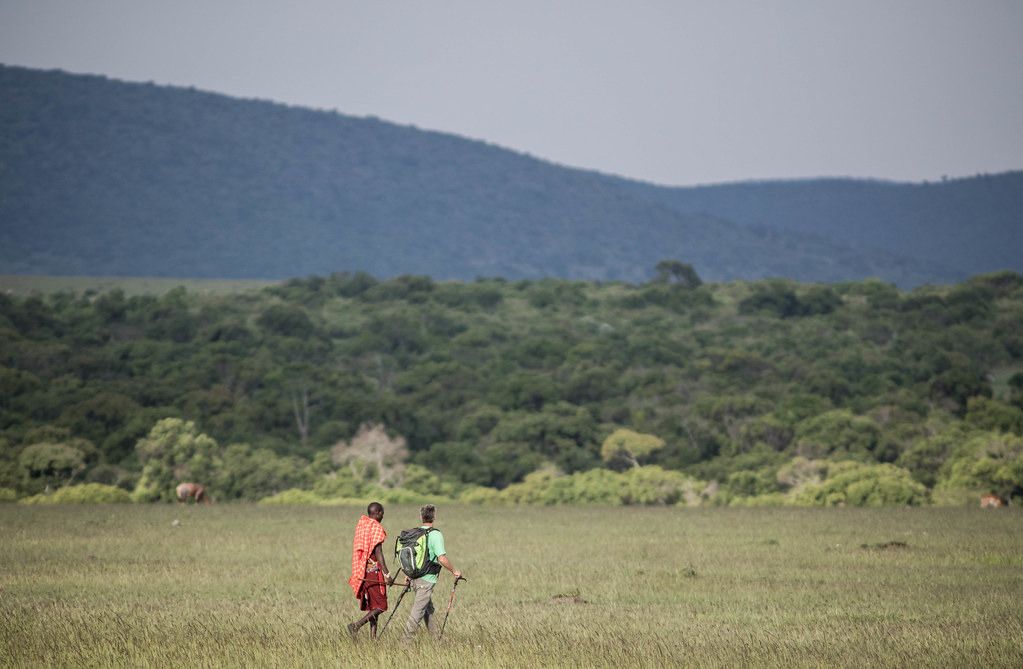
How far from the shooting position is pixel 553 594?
17750 millimetres

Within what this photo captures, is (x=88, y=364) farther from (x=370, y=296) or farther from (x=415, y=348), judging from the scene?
(x=370, y=296)

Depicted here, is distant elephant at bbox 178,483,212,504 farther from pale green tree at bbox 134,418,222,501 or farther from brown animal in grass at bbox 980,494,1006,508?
brown animal in grass at bbox 980,494,1006,508

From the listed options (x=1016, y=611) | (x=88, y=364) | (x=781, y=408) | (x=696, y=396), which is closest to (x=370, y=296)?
(x=88, y=364)

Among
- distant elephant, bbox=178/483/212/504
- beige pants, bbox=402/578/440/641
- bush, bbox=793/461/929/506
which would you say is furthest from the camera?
distant elephant, bbox=178/483/212/504

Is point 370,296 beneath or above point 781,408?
above

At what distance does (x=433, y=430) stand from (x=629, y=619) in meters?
53.6

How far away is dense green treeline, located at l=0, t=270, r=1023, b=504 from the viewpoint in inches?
1966

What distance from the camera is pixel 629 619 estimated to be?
14.7 metres

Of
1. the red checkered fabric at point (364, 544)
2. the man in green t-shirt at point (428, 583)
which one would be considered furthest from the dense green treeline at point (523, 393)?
the red checkered fabric at point (364, 544)

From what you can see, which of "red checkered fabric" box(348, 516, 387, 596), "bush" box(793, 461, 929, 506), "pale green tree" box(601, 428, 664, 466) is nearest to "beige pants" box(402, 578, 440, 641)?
"red checkered fabric" box(348, 516, 387, 596)

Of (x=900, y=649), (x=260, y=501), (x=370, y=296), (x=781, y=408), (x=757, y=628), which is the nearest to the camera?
(x=900, y=649)

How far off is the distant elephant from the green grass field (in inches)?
415

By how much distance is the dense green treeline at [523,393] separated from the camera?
49.9m

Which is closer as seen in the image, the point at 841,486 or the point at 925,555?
the point at 925,555
